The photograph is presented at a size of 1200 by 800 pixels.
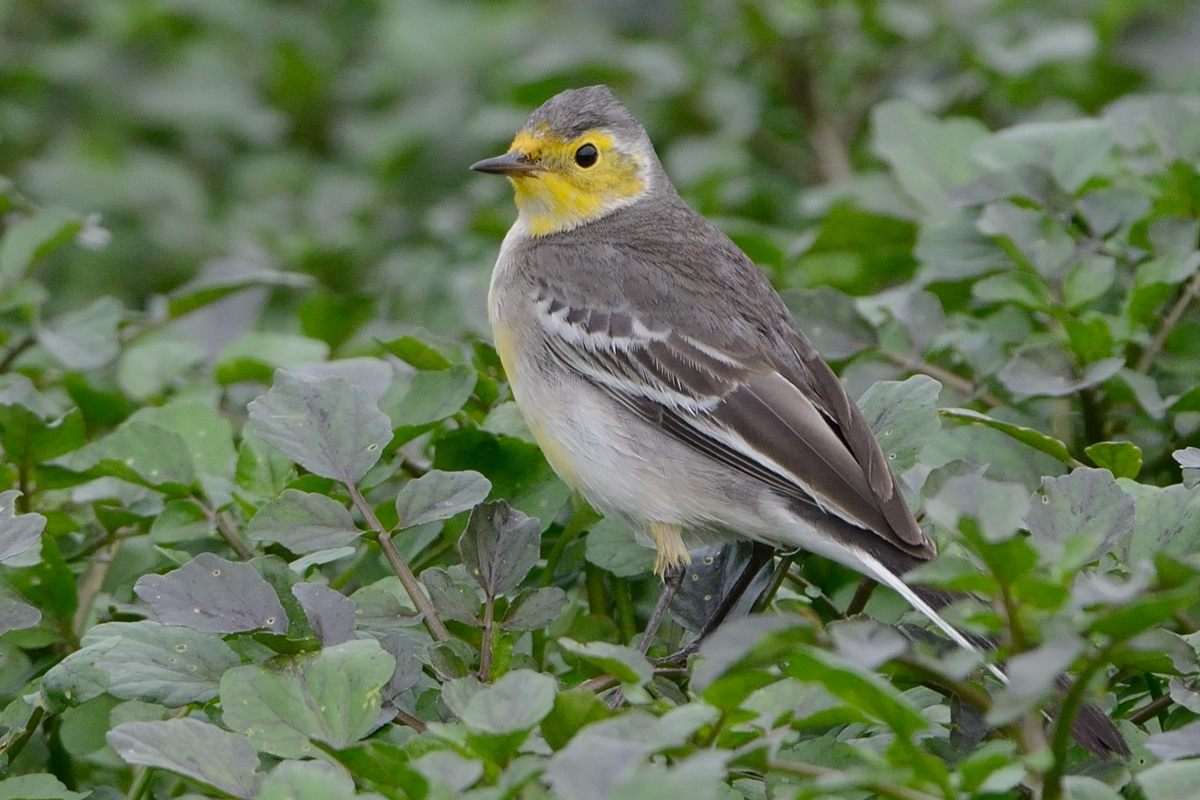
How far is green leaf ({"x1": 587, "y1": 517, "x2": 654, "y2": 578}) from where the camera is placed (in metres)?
4.06

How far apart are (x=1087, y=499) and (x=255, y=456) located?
204cm

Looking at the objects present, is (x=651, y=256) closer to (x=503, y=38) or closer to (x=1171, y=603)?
(x=1171, y=603)

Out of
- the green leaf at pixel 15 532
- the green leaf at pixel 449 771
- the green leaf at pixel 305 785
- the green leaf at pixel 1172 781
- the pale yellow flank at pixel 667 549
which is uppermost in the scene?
the green leaf at pixel 15 532

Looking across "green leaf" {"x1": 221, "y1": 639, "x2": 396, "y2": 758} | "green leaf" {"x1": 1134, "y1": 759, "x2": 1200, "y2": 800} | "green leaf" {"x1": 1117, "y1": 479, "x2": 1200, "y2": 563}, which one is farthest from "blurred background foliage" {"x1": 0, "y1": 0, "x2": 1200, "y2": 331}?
"green leaf" {"x1": 1134, "y1": 759, "x2": 1200, "y2": 800}

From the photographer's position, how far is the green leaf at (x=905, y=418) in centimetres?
394

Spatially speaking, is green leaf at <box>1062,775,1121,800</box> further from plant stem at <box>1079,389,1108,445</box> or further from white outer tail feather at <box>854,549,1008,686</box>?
plant stem at <box>1079,389,1108,445</box>

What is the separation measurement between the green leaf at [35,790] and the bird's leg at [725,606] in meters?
1.33

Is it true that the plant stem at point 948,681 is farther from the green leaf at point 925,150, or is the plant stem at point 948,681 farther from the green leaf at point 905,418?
the green leaf at point 925,150

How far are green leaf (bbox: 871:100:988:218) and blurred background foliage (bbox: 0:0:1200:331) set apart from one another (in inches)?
5.6

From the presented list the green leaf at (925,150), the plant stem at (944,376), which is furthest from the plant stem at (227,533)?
the green leaf at (925,150)

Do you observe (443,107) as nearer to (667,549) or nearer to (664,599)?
(667,549)

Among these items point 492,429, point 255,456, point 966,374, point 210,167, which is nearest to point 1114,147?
point 966,374

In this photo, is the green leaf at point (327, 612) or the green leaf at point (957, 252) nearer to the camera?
the green leaf at point (327, 612)

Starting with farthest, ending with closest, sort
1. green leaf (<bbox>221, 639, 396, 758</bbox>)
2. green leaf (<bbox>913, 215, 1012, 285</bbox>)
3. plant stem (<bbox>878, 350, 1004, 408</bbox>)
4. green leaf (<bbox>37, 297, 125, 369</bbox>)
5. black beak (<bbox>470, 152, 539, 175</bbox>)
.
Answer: black beak (<bbox>470, 152, 539, 175</bbox>), green leaf (<bbox>37, 297, 125, 369</bbox>), green leaf (<bbox>913, 215, 1012, 285</bbox>), plant stem (<bbox>878, 350, 1004, 408</bbox>), green leaf (<bbox>221, 639, 396, 758</bbox>)
